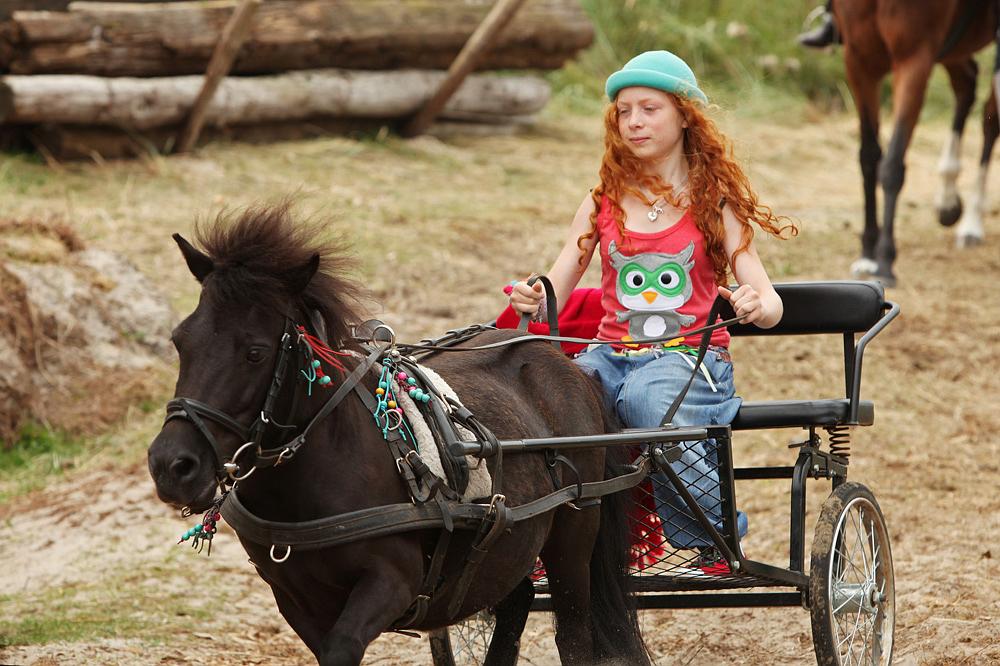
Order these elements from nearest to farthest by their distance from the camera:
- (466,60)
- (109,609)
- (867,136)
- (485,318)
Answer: (109,609) < (485,318) < (867,136) < (466,60)

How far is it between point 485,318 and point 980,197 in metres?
4.31

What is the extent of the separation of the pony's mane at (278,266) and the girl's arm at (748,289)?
Answer: 1.00 meters

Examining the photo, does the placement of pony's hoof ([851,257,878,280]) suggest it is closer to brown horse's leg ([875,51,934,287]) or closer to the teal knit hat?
brown horse's leg ([875,51,934,287])

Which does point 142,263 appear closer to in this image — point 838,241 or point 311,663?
point 311,663

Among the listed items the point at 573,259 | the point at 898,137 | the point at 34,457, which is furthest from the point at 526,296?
the point at 898,137

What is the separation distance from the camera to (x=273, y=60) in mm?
9961

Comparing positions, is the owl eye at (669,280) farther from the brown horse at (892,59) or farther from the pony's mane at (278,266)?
the brown horse at (892,59)

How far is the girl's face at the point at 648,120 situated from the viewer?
3.48 m

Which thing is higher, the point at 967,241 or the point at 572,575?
the point at 967,241

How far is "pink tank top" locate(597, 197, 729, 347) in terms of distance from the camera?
137 inches

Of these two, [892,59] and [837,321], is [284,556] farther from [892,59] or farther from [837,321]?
[892,59]

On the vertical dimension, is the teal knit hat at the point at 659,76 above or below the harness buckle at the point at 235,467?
above

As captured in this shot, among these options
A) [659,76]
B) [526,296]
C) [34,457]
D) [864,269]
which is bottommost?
[34,457]

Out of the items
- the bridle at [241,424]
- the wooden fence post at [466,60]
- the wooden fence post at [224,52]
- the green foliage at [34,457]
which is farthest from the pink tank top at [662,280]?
the wooden fence post at [466,60]
